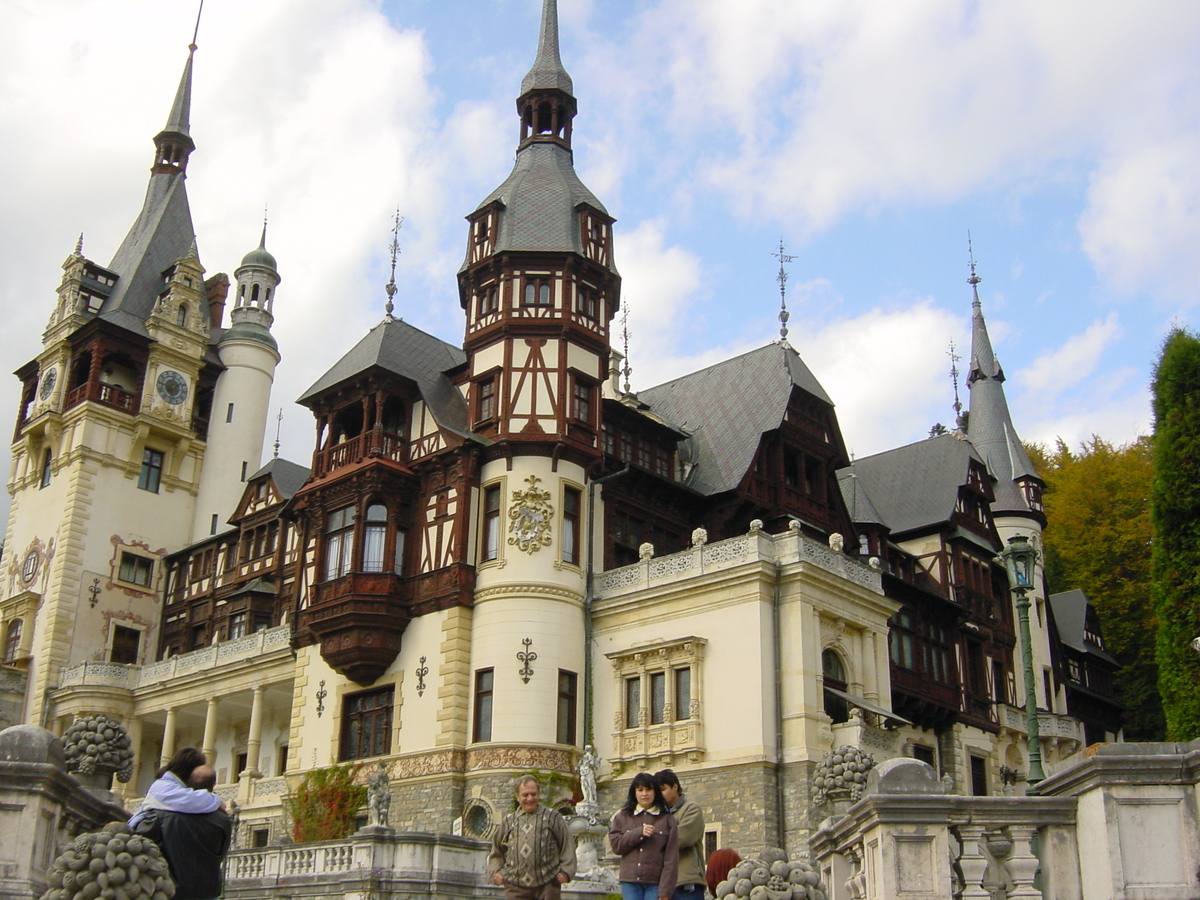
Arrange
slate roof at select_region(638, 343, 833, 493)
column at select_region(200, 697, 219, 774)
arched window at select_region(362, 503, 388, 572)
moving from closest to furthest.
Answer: arched window at select_region(362, 503, 388, 572) → slate roof at select_region(638, 343, 833, 493) → column at select_region(200, 697, 219, 774)

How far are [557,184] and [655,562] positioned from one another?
12.6 meters

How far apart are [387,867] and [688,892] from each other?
1242 cm

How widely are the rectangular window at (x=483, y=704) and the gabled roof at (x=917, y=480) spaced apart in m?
18.9

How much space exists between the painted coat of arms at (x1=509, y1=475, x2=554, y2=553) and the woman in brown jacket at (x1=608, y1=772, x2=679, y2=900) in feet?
76.6

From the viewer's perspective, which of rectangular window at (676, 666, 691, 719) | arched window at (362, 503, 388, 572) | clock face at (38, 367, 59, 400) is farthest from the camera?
clock face at (38, 367, 59, 400)

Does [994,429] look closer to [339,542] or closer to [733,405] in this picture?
[733,405]

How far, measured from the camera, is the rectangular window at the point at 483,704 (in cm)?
3278

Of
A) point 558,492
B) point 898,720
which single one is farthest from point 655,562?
point 898,720

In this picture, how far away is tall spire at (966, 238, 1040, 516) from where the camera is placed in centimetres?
5472

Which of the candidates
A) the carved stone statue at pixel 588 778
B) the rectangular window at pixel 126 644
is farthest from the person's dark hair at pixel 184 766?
the rectangular window at pixel 126 644

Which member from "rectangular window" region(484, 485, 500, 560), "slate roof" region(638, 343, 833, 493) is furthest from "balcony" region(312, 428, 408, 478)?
"slate roof" region(638, 343, 833, 493)

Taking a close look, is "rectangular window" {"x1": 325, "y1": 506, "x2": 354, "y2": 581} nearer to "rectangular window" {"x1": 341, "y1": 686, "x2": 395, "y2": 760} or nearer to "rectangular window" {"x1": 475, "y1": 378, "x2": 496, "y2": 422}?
"rectangular window" {"x1": 341, "y1": 686, "x2": 395, "y2": 760}

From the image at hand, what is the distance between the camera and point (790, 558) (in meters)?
31.8

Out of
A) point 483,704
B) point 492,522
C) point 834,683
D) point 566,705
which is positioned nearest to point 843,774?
point 834,683
